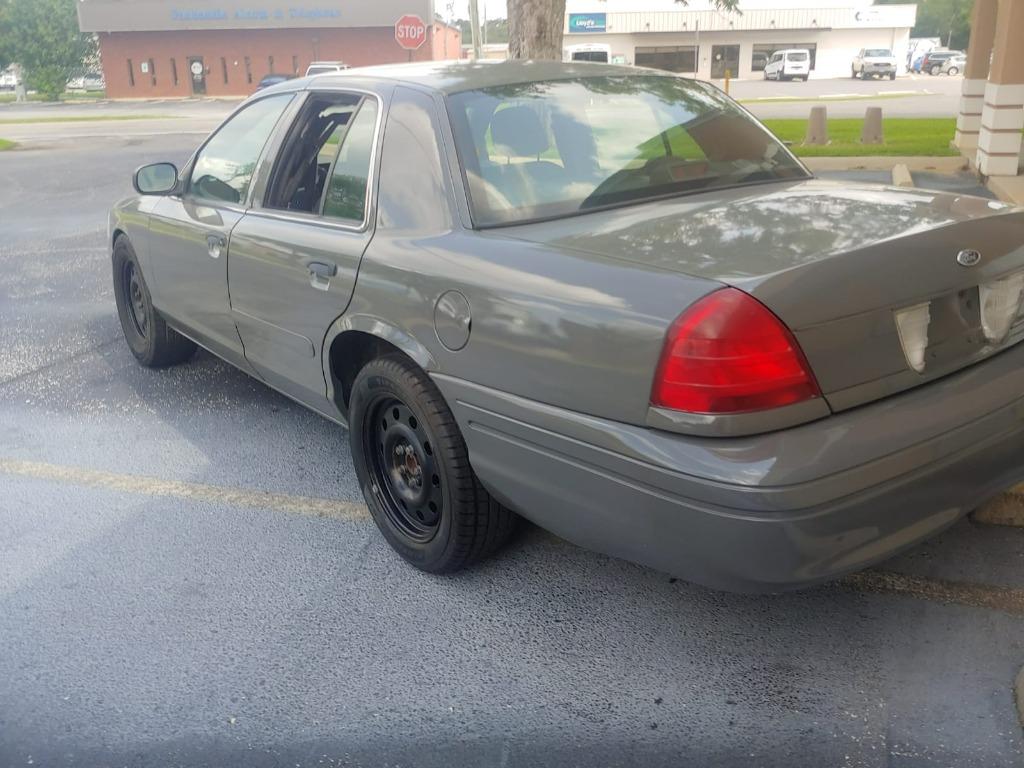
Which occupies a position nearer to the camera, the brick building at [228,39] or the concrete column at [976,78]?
the concrete column at [976,78]

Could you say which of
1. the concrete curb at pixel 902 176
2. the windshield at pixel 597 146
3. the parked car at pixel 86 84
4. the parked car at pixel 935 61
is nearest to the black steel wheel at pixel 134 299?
the windshield at pixel 597 146

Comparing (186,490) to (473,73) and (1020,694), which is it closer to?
(473,73)

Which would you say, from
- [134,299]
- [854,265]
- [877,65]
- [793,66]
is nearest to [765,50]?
[877,65]

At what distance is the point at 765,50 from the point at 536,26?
53339 mm

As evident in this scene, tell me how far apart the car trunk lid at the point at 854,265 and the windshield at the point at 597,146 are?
187mm

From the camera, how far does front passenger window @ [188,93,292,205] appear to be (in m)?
4.19

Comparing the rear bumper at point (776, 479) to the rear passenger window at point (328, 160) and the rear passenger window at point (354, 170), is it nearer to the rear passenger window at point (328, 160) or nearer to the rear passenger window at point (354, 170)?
the rear passenger window at point (354, 170)

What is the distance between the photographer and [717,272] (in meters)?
2.44

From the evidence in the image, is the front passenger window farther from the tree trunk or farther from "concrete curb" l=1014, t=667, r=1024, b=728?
the tree trunk

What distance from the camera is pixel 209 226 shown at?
4277 millimetres

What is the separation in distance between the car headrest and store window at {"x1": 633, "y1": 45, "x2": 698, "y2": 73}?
195ft

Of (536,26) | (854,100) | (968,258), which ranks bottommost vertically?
(854,100)

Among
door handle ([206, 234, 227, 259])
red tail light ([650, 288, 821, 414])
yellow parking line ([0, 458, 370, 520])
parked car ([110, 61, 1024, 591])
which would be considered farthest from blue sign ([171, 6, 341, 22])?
red tail light ([650, 288, 821, 414])

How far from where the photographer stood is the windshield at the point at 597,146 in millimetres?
3174
